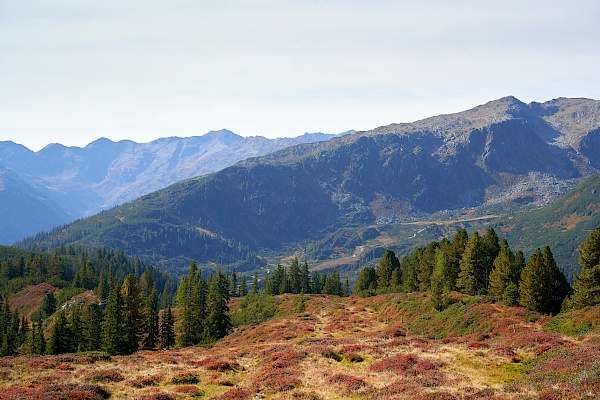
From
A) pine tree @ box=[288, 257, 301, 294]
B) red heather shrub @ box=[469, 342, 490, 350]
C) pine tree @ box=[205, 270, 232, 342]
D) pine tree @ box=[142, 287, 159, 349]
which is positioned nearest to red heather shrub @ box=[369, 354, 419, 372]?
red heather shrub @ box=[469, 342, 490, 350]

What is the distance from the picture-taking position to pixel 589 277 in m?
59.2

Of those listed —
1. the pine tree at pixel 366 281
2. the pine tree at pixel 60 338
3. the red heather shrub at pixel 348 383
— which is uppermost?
the red heather shrub at pixel 348 383

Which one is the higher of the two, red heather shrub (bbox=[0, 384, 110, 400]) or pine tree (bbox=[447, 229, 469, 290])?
red heather shrub (bbox=[0, 384, 110, 400])

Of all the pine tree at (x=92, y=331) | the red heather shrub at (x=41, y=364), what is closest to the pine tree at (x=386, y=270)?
the pine tree at (x=92, y=331)

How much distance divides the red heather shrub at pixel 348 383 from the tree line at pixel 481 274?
43.2 m

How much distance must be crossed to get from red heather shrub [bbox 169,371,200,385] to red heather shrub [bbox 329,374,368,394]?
12.0 metres

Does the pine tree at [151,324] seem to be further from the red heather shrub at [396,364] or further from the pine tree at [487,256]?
the pine tree at [487,256]

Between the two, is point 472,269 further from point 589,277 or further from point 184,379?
point 184,379

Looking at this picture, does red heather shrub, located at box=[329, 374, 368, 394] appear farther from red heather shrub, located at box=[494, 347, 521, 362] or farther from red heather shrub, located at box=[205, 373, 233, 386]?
red heather shrub, located at box=[494, 347, 521, 362]

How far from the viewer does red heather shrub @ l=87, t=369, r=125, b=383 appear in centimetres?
3503

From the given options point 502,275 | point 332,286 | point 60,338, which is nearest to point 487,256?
point 502,275

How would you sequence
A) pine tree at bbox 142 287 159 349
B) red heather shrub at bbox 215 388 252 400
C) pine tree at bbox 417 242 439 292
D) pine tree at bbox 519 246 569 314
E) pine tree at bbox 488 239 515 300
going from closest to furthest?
red heather shrub at bbox 215 388 252 400 → pine tree at bbox 519 246 569 314 → pine tree at bbox 488 239 515 300 → pine tree at bbox 142 287 159 349 → pine tree at bbox 417 242 439 292

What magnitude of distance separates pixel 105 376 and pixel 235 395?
13995mm

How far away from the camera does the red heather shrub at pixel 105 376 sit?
1379 inches
